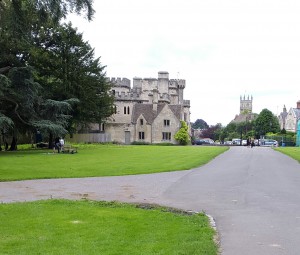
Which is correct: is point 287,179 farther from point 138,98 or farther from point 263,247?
point 138,98

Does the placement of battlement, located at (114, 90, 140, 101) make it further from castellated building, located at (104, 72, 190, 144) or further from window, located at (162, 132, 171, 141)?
window, located at (162, 132, 171, 141)

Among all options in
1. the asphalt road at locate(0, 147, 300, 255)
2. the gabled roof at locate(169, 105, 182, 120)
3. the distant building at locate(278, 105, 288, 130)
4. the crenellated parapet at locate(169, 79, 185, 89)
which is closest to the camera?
the asphalt road at locate(0, 147, 300, 255)

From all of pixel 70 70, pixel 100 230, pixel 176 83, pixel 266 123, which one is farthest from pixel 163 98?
pixel 100 230

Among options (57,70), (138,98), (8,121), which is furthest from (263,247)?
(138,98)

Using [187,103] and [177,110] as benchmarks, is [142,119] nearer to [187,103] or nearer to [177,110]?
[177,110]

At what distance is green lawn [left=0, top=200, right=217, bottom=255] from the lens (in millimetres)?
6977

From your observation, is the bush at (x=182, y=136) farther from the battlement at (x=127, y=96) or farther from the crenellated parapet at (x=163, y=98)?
the battlement at (x=127, y=96)

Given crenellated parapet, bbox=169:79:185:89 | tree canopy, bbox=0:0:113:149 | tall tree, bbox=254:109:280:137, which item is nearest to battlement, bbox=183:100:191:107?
crenellated parapet, bbox=169:79:185:89

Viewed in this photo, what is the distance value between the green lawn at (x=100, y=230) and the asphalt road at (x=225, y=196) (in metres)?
0.60

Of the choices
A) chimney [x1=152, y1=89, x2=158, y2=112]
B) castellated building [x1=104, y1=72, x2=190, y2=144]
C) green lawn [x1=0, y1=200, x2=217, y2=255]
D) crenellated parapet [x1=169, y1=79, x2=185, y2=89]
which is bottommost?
green lawn [x1=0, y1=200, x2=217, y2=255]

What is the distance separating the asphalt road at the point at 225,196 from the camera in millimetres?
7793

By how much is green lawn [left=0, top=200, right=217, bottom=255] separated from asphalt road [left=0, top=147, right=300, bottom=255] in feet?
1.97

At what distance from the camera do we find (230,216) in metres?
10.1

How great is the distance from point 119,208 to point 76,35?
39496 millimetres
